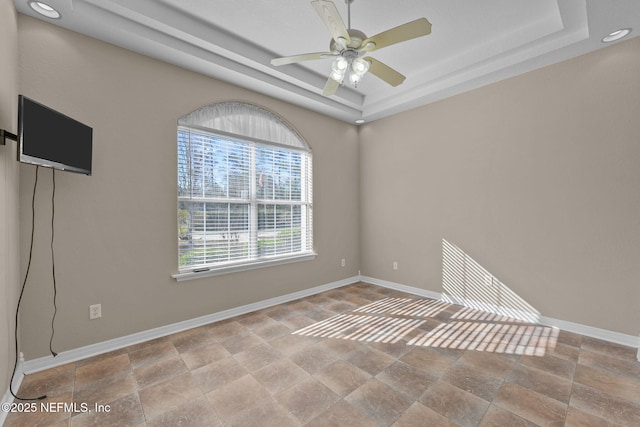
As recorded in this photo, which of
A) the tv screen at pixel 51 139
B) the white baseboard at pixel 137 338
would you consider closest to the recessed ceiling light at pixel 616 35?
the white baseboard at pixel 137 338

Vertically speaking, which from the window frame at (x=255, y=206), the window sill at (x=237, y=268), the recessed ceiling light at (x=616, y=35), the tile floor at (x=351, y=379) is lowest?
the tile floor at (x=351, y=379)

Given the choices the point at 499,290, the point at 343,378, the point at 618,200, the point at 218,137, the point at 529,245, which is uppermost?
the point at 218,137

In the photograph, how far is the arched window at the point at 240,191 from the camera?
3.04m

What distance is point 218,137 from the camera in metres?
3.23

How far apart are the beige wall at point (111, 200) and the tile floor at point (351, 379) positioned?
1.08 ft

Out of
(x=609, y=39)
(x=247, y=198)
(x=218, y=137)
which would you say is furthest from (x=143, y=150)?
(x=609, y=39)

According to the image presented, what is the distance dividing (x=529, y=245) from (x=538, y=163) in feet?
3.04

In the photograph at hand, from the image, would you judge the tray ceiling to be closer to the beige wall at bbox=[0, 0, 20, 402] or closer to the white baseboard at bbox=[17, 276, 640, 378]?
the beige wall at bbox=[0, 0, 20, 402]

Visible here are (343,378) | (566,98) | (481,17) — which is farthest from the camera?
(566,98)

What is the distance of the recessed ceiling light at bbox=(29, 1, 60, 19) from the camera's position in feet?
6.73

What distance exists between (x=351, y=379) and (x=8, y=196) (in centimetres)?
274

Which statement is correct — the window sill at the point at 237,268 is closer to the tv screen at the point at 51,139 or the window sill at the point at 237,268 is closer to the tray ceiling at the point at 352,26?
the tv screen at the point at 51,139

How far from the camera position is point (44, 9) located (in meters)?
2.11

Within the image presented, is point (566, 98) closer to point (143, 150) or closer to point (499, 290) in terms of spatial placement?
point (499, 290)
